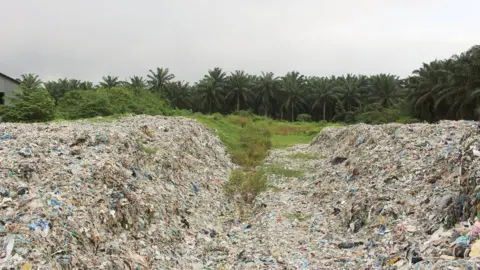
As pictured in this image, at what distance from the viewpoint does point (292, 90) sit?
51.4m

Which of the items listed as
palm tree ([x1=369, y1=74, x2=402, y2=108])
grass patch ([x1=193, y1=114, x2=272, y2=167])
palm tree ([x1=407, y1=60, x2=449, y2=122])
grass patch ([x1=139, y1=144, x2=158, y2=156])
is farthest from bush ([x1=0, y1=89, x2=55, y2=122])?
palm tree ([x1=369, y1=74, x2=402, y2=108])

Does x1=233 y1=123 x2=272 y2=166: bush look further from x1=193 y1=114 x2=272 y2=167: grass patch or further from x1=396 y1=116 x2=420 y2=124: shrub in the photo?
x1=396 y1=116 x2=420 y2=124: shrub

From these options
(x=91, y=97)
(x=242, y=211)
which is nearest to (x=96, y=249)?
(x=242, y=211)

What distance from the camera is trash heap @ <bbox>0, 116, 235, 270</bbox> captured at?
4641 millimetres

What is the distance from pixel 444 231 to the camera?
16.9 ft

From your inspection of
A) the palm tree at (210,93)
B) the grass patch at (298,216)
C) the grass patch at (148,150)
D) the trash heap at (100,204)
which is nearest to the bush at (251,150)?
the trash heap at (100,204)

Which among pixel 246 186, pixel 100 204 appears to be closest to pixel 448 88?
pixel 246 186

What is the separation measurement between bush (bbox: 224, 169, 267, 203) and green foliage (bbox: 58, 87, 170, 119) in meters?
11.9

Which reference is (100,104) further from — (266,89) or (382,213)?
(266,89)

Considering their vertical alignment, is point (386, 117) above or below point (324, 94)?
below

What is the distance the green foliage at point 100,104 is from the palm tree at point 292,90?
28.5 m

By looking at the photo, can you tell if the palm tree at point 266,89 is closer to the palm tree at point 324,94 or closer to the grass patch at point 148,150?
the palm tree at point 324,94

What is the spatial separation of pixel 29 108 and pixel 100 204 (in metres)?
13.3

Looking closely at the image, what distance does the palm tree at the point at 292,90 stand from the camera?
51594 millimetres
